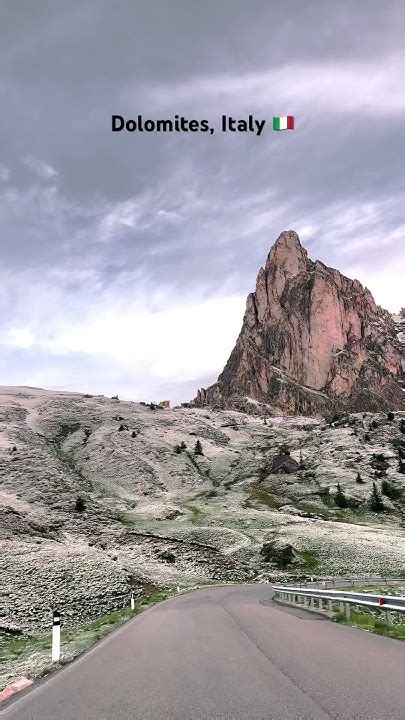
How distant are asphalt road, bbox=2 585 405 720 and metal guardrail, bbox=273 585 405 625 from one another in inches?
45.2

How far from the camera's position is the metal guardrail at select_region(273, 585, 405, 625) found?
14.2 m

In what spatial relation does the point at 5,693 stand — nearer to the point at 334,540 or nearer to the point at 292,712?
the point at 292,712

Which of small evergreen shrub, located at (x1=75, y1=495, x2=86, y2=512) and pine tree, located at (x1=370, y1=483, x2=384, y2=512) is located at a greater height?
small evergreen shrub, located at (x1=75, y1=495, x2=86, y2=512)

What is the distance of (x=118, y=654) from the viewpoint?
12016mm

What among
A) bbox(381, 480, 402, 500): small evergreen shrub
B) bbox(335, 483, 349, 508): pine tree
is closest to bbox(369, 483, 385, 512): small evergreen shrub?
bbox(381, 480, 402, 500): small evergreen shrub

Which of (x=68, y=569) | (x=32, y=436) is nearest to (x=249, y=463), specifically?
(x=32, y=436)

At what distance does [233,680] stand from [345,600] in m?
10.5

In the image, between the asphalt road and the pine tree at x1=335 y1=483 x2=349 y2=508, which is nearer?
the asphalt road

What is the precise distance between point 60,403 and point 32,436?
1583 inches

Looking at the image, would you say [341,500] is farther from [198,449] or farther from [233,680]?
[233,680]

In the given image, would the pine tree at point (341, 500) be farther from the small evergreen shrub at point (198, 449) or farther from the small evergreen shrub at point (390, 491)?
the small evergreen shrub at point (198, 449)

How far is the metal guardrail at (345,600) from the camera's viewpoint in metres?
14.2

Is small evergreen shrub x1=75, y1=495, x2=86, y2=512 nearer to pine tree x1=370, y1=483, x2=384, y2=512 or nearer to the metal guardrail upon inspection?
pine tree x1=370, y1=483, x2=384, y2=512

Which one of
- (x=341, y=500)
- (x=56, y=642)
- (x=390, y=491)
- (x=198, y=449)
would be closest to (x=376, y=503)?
(x=341, y=500)
